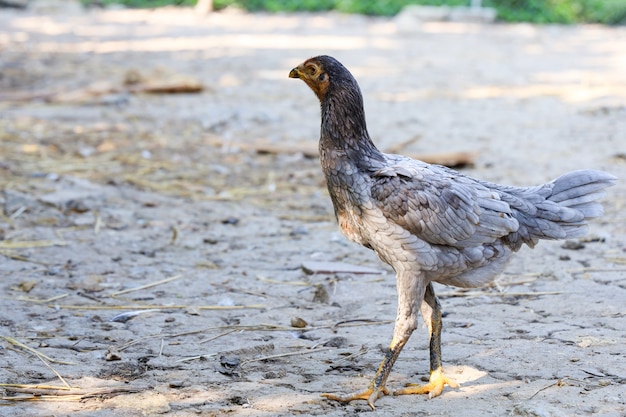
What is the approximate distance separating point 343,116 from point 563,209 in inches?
38.8

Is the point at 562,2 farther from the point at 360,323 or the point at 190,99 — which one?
the point at 360,323

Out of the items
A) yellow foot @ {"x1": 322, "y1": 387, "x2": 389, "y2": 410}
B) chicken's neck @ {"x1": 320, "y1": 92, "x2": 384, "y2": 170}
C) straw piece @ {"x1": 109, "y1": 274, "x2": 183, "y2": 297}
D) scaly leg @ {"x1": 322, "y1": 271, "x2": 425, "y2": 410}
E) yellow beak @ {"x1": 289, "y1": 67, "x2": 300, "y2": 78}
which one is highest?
yellow beak @ {"x1": 289, "y1": 67, "x2": 300, "y2": 78}

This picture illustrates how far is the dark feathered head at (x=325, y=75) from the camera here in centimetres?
336

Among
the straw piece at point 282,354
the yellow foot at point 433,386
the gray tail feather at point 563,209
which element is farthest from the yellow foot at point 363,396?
the gray tail feather at point 563,209

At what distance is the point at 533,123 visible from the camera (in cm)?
834

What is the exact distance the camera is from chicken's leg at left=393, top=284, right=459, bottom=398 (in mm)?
3240

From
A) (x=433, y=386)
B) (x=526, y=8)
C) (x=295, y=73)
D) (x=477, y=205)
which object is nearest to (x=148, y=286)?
(x=295, y=73)

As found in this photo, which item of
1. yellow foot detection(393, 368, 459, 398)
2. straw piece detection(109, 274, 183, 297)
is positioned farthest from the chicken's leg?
straw piece detection(109, 274, 183, 297)

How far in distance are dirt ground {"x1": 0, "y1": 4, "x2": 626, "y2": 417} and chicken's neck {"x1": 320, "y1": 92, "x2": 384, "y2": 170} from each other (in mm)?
897

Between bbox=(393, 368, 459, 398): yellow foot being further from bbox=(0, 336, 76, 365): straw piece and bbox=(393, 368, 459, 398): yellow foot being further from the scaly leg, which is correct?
bbox=(0, 336, 76, 365): straw piece

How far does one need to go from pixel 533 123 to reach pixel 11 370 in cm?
629

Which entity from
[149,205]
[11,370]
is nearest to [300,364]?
[11,370]

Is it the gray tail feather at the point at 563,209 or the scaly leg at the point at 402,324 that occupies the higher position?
the gray tail feather at the point at 563,209

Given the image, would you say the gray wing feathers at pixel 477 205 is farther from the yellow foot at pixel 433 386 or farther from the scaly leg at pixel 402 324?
the yellow foot at pixel 433 386
